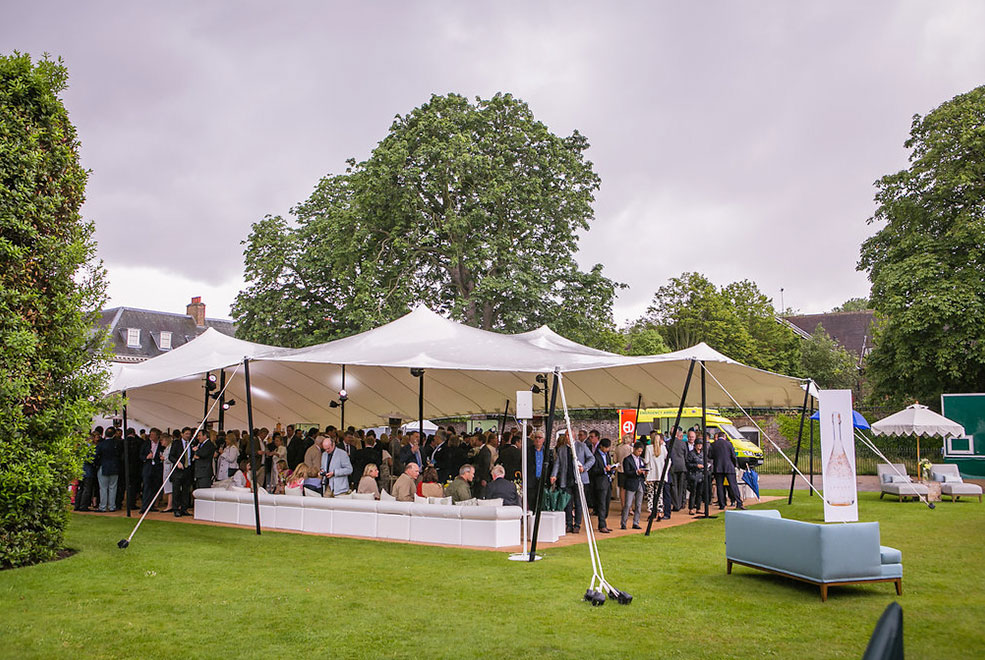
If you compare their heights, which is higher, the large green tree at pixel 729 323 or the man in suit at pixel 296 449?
the large green tree at pixel 729 323

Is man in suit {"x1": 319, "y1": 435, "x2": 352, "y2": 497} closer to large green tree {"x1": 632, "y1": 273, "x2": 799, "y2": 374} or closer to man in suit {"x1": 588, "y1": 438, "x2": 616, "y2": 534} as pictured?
man in suit {"x1": 588, "y1": 438, "x2": 616, "y2": 534}

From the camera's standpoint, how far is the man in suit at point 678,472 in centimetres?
1375

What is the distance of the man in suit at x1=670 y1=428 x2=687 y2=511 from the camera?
1375 cm

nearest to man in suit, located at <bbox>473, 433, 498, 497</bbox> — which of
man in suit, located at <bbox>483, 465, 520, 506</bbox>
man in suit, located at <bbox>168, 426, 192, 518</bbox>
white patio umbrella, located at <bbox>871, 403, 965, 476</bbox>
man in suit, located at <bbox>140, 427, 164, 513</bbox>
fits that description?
man in suit, located at <bbox>483, 465, 520, 506</bbox>

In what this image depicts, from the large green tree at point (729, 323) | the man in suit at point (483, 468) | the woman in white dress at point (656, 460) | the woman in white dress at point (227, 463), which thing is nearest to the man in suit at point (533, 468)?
the man in suit at point (483, 468)

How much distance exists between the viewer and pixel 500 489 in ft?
34.3

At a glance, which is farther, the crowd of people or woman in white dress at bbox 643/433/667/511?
woman in white dress at bbox 643/433/667/511

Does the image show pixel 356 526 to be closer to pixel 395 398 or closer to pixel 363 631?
pixel 363 631

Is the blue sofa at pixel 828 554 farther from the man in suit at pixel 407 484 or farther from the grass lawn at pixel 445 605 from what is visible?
the man in suit at pixel 407 484

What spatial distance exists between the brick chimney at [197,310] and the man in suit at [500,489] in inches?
1748

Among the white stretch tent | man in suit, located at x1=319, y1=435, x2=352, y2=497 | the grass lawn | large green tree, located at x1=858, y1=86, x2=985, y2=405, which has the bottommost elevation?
the grass lawn

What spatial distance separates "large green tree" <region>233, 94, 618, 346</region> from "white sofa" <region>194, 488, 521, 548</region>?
996 centimetres

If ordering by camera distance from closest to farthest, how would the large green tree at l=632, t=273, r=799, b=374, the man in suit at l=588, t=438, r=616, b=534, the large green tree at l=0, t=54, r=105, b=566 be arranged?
1. the large green tree at l=0, t=54, r=105, b=566
2. the man in suit at l=588, t=438, r=616, b=534
3. the large green tree at l=632, t=273, r=799, b=374

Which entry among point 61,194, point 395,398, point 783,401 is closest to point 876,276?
point 783,401
